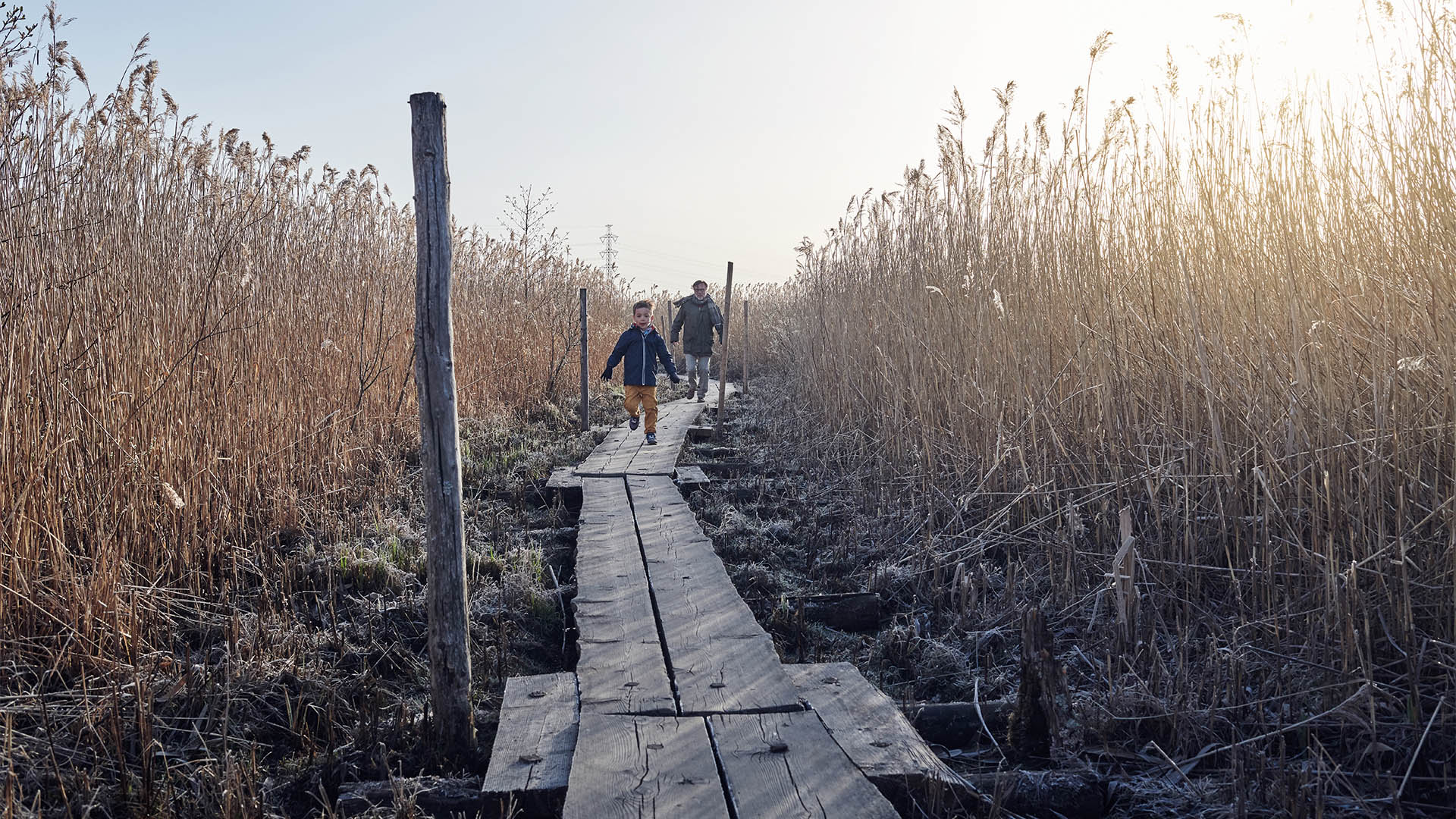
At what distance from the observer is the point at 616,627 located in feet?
10.0

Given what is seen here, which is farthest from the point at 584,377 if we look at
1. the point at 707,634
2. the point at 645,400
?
the point at 707,634

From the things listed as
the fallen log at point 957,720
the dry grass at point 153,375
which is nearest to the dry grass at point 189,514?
the dry grass at point 153,375

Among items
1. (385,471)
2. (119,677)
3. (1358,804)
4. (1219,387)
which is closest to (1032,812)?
(1358,804)

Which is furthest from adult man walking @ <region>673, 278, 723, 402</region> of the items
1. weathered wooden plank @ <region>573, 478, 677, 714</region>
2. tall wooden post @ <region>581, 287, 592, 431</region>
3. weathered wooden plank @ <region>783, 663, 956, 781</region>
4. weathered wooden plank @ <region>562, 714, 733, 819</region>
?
weathered wooden plank @ <region>562, 714, 733, 819</region>

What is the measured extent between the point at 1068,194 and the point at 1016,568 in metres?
1.67

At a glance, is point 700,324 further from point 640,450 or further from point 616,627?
point 616,627

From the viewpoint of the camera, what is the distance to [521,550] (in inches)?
164

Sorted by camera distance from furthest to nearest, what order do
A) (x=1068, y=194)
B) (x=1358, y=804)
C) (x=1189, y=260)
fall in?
(x=1068, y=194) < (x=1189, y=260) < (x=1358, y=804)

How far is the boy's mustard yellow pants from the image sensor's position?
7.48 metres

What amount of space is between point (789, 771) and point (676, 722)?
1.22 feet

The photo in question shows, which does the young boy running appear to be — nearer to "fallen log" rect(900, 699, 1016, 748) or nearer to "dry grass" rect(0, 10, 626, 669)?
"dry grass" rect(0, 10, 626, 669)

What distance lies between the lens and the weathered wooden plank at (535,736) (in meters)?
2.05

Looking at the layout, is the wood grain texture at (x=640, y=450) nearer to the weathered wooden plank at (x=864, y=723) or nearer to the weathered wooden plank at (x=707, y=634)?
the weathered wooden plank at (x=707, y=634)

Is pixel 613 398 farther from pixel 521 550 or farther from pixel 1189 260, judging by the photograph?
pixel 1189 260
